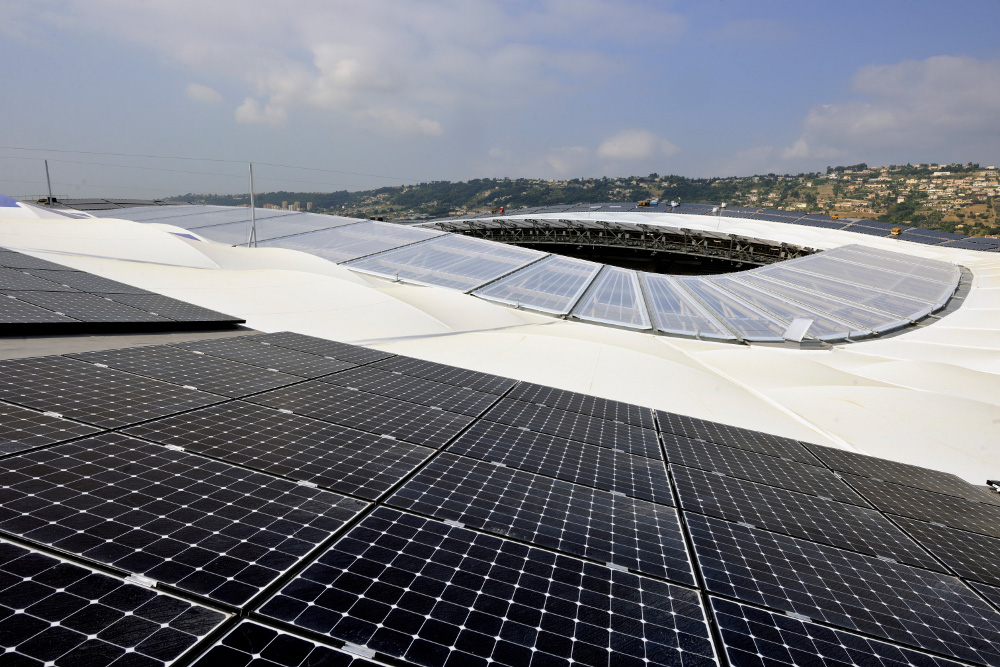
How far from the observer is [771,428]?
13.2 metres

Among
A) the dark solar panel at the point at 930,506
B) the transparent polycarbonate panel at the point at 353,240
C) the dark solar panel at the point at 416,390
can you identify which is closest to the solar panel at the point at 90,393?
the dark solar panel at the point at 416,390

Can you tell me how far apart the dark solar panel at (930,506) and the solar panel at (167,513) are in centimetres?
966

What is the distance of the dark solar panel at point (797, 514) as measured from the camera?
6.83m

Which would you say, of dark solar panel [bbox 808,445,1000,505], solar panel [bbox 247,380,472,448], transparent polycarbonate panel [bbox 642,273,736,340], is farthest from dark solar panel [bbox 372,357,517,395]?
transparent polycarbonate panel [bbox 642,273,736,340]

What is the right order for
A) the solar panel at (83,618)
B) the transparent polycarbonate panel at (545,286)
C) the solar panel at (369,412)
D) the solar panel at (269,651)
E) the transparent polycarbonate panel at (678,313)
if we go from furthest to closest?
the transparent polycarbonate panel at (545,286) < the transparent polycarbonate panel at (678,313) < the solar panel at (369,412) < the solar panel at (269,651) < the solar panel at (83,618)

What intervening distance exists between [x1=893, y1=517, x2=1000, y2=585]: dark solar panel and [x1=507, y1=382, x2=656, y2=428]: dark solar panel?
15.6 feet

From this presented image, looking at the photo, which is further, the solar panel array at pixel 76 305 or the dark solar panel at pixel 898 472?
the dark solar panel at pixel 898 472

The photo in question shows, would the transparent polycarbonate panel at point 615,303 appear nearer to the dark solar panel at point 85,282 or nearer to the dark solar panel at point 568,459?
the dark solar panel at point 568,459

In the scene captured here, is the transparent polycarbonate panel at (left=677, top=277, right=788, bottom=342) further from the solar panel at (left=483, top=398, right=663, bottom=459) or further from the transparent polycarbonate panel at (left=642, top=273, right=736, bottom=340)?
the solar panel at (left=483, top=398, right=663, bottom=459)

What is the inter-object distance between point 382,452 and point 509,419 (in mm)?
3293

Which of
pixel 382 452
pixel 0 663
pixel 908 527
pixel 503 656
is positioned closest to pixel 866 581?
pixel 908 527

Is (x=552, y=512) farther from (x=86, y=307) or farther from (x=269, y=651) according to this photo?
(x=86, y=307)

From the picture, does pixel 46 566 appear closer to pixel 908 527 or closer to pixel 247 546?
pixel 247 546

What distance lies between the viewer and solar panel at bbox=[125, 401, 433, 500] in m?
5.56
